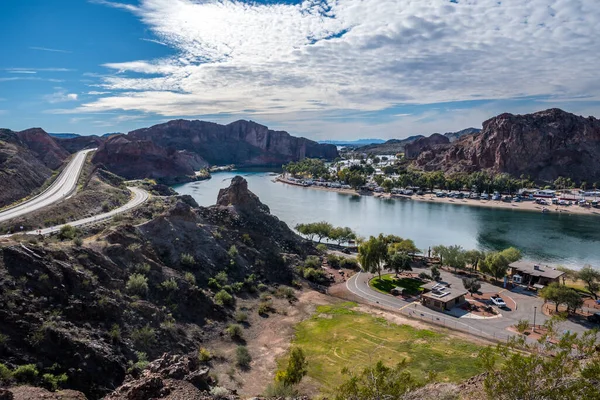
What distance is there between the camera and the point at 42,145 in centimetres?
13888

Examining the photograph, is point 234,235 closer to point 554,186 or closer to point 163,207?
point 163,207

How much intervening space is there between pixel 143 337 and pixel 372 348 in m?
18.2

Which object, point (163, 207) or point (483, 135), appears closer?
point (163, 207)

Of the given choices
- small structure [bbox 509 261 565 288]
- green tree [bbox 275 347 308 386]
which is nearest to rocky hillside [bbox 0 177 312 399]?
green tree [bbox 275 347 308 386]

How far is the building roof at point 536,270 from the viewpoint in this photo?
50.4 m

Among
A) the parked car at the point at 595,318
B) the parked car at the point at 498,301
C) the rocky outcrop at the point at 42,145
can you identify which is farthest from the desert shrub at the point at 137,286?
the rocky outcrop at the point at 42,145

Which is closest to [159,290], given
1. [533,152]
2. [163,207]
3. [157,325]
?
[157,325]

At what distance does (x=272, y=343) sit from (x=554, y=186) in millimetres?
153413

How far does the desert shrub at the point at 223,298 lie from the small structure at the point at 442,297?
2122cm

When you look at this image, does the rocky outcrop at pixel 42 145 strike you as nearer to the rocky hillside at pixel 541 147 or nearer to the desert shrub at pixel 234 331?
the desert shrub at pixel 234 331

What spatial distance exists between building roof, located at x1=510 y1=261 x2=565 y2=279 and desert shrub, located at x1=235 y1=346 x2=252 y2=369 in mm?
39237

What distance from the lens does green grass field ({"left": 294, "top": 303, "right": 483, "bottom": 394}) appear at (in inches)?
1122

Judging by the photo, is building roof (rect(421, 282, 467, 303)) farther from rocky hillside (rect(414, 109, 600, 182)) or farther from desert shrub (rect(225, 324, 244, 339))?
rocky hillside (rect(414, 109, 600, 182))

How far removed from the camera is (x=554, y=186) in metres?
150
